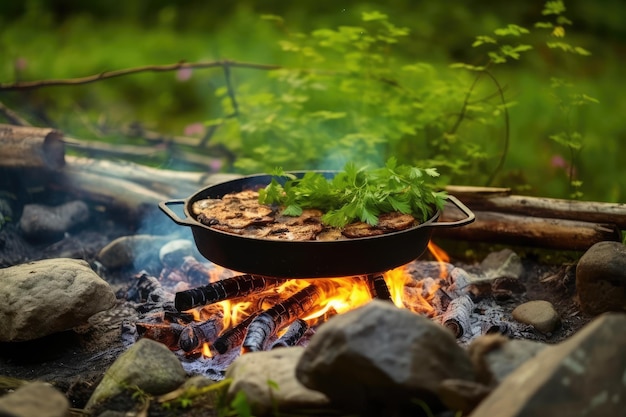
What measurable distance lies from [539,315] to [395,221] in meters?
1.24

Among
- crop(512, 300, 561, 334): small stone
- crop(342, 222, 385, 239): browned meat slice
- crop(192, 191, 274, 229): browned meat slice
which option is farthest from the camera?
crop(512, 300, 561, 334): small stone

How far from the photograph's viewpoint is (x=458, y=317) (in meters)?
4.25

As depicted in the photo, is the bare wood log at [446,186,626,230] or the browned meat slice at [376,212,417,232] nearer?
the browned meat slice at [376,212,417,232]

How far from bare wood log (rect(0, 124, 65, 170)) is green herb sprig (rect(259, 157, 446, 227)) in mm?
2976

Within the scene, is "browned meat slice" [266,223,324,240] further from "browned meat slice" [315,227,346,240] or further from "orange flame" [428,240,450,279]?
"orange flame" [428,240,450,279]

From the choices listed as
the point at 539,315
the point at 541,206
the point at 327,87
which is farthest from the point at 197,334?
the point at 327,87

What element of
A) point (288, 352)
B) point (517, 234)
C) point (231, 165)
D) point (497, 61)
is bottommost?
point (231, 165)

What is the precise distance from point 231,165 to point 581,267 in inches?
157

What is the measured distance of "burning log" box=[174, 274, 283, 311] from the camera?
429 centimetres

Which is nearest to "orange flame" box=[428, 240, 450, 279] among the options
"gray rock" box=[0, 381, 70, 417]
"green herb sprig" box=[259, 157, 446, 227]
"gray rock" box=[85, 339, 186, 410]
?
"green herb sprig" box=[259, 157, 446, 227]

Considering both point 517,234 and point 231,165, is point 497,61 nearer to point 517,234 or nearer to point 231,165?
point 517,234

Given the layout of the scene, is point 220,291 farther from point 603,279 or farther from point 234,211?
point 603,279

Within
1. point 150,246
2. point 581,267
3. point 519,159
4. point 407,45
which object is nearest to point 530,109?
point 519,159

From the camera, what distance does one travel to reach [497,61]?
19.4 feet
